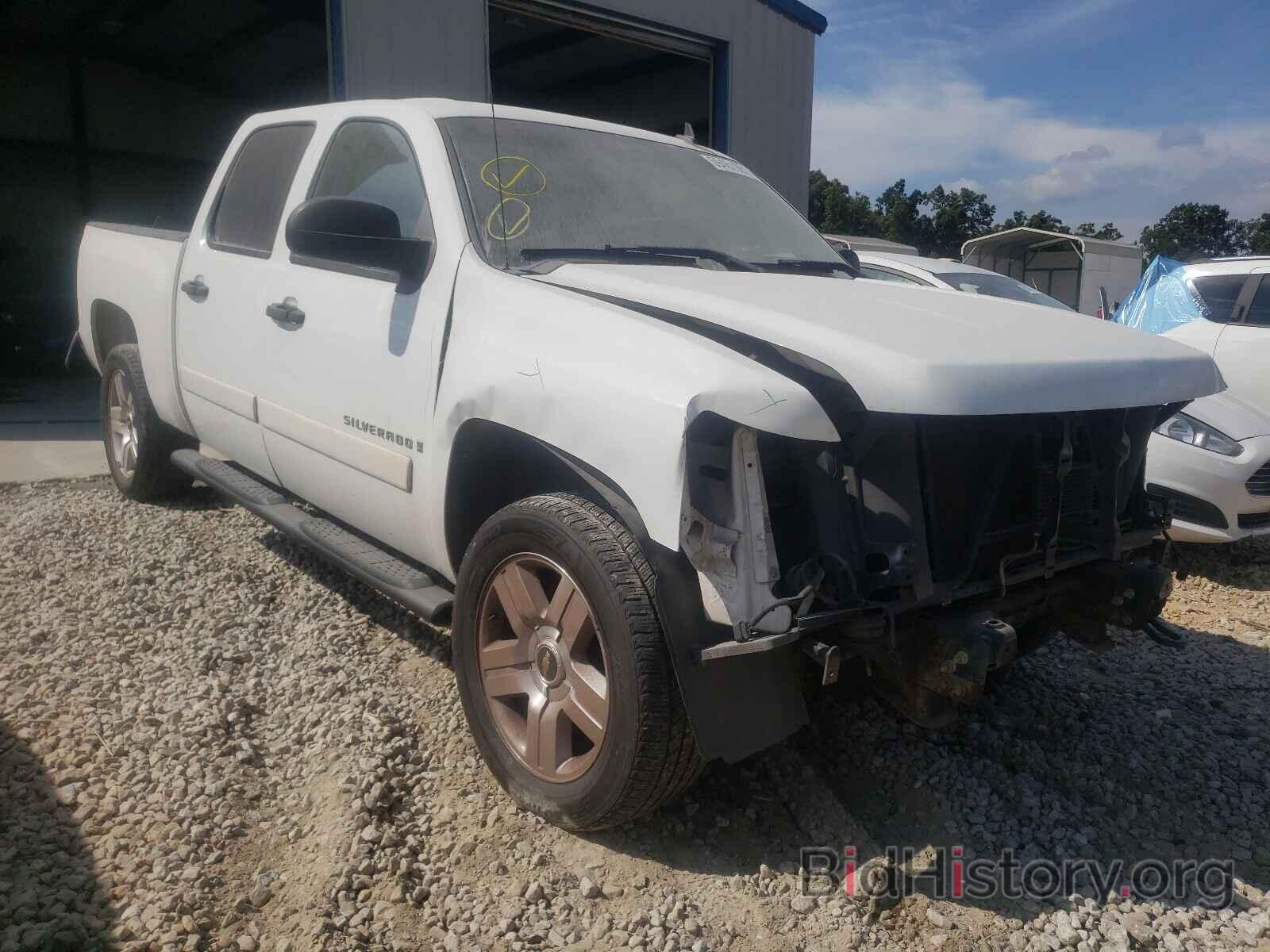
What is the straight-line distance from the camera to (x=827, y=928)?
2.20m

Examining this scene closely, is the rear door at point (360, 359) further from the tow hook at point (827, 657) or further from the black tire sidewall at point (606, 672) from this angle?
the tow hook at point (827, 657)

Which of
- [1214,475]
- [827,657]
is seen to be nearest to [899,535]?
[827,657]

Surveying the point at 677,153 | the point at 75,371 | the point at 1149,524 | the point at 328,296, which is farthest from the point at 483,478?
the point at 75,371

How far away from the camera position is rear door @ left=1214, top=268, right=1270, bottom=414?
20.9 ft

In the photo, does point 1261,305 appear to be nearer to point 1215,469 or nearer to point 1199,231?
point 1215,469

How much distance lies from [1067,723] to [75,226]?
756 inches

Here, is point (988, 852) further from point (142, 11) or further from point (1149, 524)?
point (142, 11)

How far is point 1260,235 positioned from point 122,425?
209 ft

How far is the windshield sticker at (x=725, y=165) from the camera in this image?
3.74 metres

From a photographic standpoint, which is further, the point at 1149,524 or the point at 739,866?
the point at 1149,524

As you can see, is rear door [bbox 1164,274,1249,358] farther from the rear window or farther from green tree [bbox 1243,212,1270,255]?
green tree [bbox 1243,212,1270,255]

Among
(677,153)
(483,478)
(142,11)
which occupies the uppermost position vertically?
(142,11)

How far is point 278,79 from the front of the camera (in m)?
15.9

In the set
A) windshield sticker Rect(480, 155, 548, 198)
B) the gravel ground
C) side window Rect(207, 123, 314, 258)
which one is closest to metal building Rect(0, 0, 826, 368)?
side window Rect(207, 123, 314, 258)
